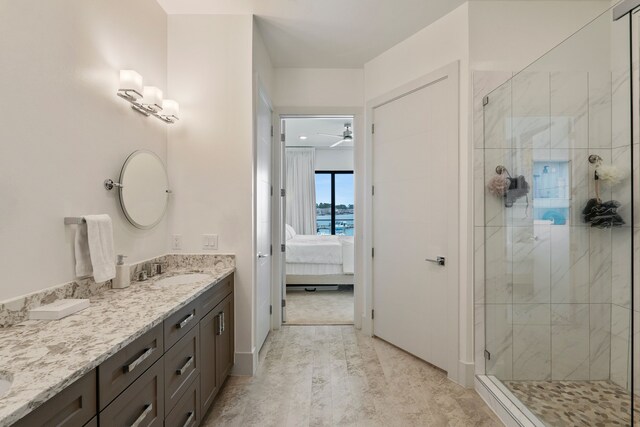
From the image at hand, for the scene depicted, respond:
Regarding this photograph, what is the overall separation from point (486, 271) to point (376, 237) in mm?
1100

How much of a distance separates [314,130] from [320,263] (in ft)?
9.10

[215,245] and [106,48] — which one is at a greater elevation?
[106,48]

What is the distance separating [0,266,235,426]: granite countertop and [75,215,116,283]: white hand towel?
142 millimetres

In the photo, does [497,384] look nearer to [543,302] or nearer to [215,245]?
[543,302]

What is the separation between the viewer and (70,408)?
2.83 feet

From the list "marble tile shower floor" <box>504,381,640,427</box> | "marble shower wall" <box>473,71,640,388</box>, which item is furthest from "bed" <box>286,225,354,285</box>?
"marble tile shower floor" <box>504,381,640,427</box>

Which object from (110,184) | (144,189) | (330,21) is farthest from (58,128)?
(330,21)

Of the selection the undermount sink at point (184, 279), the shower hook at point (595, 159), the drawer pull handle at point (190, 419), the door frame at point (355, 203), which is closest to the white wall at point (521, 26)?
the shower hook at point (595, 159)

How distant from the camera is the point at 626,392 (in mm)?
1636

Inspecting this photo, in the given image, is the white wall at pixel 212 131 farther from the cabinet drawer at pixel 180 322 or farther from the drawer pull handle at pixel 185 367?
the drawer pull handle at pixel 185 367

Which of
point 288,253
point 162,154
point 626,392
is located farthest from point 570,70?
point 288,253

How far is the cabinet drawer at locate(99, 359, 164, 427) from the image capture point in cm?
105

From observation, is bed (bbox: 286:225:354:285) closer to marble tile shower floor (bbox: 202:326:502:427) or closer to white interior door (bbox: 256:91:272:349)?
white interior door (bbox: 256:91:272:349)

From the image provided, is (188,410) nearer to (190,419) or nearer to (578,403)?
(190,419)
